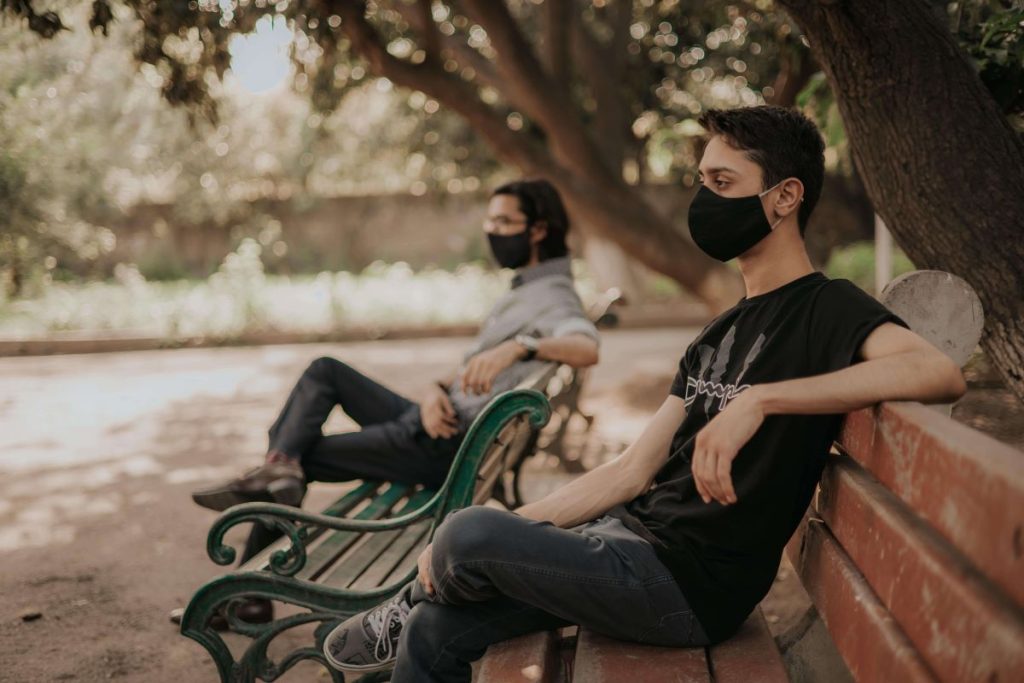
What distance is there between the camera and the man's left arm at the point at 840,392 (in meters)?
1.97

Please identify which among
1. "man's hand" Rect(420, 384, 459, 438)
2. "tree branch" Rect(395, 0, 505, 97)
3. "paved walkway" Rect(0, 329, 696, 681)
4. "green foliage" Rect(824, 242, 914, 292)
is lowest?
"paved walkway" Rect(0, 329, 696, 681)

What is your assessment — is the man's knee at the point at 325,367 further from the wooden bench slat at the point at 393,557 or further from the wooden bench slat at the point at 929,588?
the wooden bench slat at the point at 929,588

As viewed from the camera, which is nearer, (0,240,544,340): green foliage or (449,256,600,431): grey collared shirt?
(449,256,600,431): grey collared shirt

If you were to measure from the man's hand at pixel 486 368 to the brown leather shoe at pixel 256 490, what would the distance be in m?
0.75

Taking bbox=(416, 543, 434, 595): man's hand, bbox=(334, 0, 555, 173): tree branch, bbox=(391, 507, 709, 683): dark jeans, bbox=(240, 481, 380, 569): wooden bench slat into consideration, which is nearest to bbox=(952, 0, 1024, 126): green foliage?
bbox=(391, 507, 709, 683): dark jeans

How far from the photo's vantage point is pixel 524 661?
2.33m

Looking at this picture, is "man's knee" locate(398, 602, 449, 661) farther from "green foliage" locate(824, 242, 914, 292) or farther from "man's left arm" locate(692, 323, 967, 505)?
"green foliage" locate(824, 242, 914, 292)

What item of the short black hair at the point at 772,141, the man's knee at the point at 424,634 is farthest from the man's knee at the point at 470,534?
the short black hair at the point at 772,141

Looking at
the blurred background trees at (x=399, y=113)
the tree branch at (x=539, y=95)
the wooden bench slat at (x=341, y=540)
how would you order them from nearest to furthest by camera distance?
the wooden bench slat at (x=341, y=540)
the blurred background trees at (x=399, y=113)
the tree branch at (x=539, y=95)

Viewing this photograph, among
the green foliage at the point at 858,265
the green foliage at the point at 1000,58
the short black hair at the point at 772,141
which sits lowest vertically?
the green foliage at the point at 858,265

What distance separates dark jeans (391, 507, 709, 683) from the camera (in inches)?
89.9

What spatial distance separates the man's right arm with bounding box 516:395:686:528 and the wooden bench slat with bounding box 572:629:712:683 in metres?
0.33

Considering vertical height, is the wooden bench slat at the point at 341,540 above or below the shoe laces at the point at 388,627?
below

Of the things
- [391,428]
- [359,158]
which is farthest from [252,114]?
[391,428]
